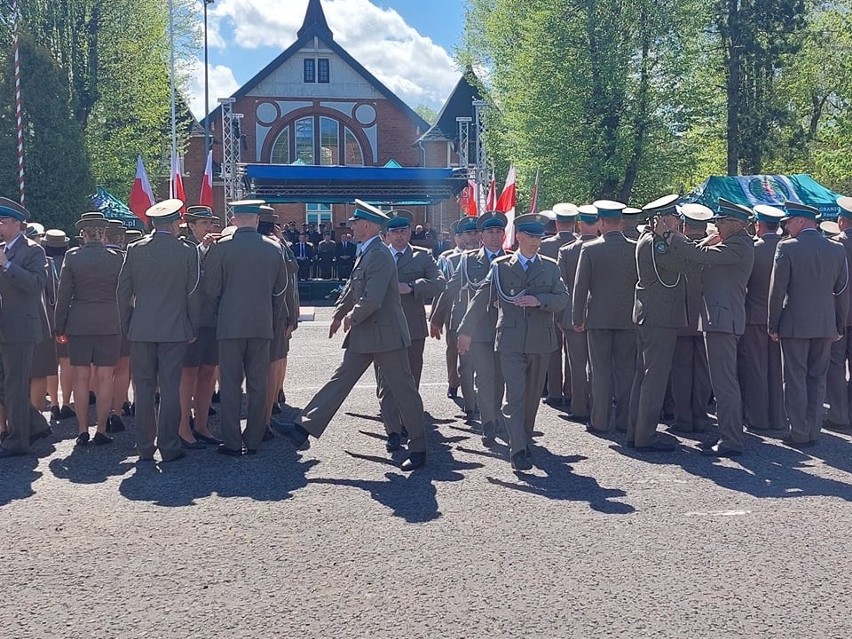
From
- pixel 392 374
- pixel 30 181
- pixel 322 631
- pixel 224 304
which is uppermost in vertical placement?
pixel 30 181

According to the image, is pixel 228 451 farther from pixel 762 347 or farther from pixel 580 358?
pixel 762 347

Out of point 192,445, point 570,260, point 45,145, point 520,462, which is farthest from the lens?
point 45,145

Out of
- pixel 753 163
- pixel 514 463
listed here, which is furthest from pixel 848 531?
pixel 753 163

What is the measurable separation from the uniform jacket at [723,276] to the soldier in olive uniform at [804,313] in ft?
1.64

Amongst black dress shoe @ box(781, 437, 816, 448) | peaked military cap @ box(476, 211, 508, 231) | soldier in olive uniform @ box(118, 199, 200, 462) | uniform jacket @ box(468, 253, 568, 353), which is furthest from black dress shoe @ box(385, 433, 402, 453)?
black dress shoe @ box(781, 437, 816, 448)

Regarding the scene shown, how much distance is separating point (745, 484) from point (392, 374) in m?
2.82

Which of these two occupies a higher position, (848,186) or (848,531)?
(848,186)

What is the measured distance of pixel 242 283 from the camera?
7480 millimetres

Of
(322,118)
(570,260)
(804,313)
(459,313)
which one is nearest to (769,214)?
(804,313)

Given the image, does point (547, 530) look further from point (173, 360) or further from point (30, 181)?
point (30, 181)

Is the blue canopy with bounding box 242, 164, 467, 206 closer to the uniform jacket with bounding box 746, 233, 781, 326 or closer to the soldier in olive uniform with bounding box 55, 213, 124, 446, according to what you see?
the soldier in olive uniform with bounding box 55, 213, 124, 446

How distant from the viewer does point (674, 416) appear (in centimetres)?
884

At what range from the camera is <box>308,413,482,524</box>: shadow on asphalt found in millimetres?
6043

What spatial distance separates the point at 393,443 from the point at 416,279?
1.54m
